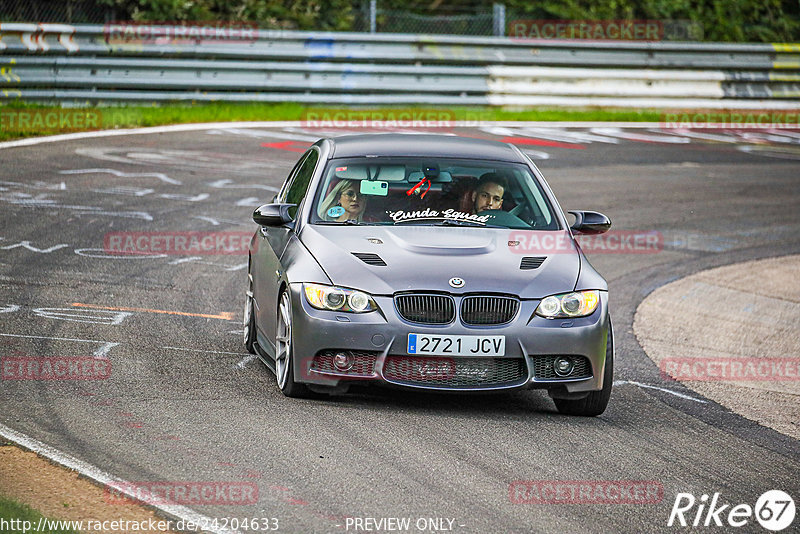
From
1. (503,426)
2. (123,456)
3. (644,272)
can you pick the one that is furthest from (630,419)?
(644,272)

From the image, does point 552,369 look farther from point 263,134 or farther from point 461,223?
point 263,134

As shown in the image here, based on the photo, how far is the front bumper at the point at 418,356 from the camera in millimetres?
7043

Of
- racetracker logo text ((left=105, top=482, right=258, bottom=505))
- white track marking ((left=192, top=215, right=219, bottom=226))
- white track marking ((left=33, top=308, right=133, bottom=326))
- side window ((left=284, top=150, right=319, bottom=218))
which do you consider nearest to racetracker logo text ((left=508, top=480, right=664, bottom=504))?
racetracker logo text ((left=105, top=482, right=258, bottom=505))

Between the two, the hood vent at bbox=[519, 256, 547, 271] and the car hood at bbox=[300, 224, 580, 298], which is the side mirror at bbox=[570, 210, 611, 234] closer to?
the car hood at bbox=[300, 224, 580, 298]

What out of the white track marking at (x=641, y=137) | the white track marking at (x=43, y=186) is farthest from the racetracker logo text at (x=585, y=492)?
the white track marking at (x=641, y=137)

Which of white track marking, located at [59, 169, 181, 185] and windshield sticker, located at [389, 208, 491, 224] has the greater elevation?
windshield sticker, located at [389, 208, 491, 224]

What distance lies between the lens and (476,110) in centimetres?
2438

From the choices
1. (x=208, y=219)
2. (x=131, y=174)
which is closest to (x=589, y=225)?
(x=208, y=219)

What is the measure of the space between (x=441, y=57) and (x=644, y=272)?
1173cm

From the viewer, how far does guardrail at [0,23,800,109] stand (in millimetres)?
21125

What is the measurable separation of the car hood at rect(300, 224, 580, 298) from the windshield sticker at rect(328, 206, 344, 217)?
0.64 feet

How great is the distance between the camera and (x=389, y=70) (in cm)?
2353

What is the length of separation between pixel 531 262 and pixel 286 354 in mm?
1550

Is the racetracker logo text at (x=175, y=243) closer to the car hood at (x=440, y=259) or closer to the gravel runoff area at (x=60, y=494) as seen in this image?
the car hood at (x=440, y=259)
